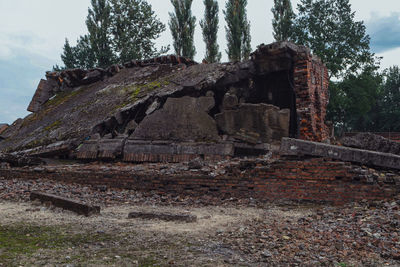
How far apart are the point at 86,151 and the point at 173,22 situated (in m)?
17.7

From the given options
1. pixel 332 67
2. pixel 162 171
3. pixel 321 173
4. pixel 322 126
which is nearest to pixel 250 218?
pixel 321 173

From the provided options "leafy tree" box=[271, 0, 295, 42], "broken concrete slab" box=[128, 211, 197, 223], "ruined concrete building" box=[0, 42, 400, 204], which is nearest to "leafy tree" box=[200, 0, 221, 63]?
"leafy tree" box=[271, 0, 295, 42]

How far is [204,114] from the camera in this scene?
878 centimetres

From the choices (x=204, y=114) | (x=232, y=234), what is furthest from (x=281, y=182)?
(x=204, y=114)

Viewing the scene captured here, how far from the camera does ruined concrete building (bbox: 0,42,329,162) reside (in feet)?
26.9

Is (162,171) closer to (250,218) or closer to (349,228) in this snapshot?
(250,218)

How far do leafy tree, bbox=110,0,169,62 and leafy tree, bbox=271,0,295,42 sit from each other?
28.5 ft

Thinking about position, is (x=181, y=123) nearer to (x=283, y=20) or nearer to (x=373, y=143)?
(x=373, y=143)

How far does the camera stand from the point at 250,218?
4750mm

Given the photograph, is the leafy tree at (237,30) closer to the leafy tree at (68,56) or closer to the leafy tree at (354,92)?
the leafy tree at (354,92)

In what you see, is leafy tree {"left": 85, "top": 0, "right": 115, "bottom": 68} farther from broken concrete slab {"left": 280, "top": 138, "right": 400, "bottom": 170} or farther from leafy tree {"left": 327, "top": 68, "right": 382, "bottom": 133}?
broken concrete slab {"left": 280, "top": 138, "right": 400, "bottom": 170}

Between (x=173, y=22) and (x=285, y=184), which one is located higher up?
(x=173, y=22)

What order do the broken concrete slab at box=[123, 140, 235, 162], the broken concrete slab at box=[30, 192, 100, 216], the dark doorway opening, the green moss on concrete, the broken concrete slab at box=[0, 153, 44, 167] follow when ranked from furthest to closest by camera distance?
the green moss on concrete → the broken concrete slab at box=[0, 153, 44, 167] → the dark doorway opening → the broken concrete slab at box=[123, 140, 235, 162] → the broken concrete slab at box=[30, 192, 100, 216]

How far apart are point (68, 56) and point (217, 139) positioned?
76.4ft
